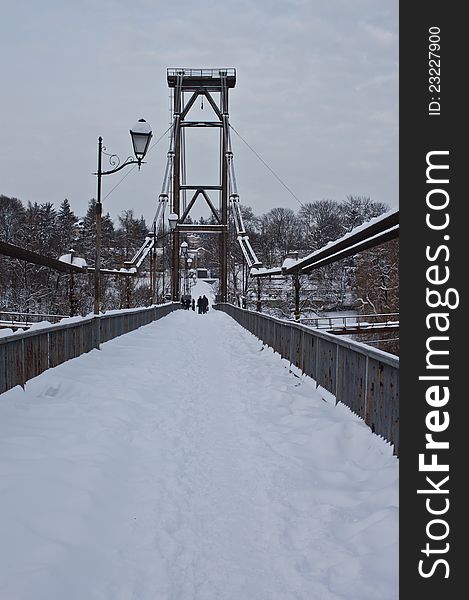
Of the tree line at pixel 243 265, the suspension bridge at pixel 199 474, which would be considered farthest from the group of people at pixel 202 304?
the suspension bridge at pixel 199 474

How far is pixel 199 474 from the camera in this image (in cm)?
484

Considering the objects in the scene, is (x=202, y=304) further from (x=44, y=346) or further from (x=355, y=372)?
(x=355, y=372)

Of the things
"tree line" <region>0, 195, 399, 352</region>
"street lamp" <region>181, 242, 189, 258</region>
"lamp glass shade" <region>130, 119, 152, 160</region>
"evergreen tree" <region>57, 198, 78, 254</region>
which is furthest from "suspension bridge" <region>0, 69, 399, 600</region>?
"evergreen tree" <region>57, 198, 78, 254</region>

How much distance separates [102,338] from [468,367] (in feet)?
35.8

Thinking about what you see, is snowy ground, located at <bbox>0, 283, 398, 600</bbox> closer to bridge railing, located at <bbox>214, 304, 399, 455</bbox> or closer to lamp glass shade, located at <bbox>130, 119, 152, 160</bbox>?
bridge railing, located at <bbox>214, 304, 399, 455</bbox>

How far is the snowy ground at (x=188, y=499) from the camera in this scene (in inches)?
125

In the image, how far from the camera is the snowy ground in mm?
3172

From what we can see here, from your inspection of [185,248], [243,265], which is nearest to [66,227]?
[185,248]

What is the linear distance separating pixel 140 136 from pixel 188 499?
8360mm

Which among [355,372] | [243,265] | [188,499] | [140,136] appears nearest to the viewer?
[188,499]

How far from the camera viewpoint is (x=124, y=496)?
437cm

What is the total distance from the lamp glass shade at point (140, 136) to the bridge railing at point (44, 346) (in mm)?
3328

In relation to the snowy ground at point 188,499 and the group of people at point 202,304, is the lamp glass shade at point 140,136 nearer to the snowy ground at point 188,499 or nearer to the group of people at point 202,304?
the snowy ground at point 188,499

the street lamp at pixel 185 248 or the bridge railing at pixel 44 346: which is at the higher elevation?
the street lamp at pixel 185 248
